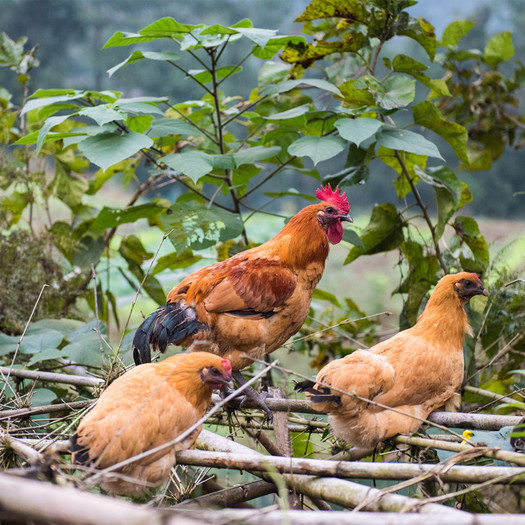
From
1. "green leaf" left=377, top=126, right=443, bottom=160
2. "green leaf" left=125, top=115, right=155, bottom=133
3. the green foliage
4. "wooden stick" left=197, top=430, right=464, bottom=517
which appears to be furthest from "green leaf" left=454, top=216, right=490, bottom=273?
"wooden stick" left=197, top=430, right=464, bottom=517

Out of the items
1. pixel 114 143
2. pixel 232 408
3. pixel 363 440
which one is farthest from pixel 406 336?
pixel 114 143

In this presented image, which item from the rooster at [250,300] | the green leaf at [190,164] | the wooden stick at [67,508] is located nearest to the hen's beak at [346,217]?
the rooster at [250,300]

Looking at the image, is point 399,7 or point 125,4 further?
point 125,4

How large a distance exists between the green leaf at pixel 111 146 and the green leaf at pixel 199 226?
30cm

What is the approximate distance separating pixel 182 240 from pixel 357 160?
0.72 meters

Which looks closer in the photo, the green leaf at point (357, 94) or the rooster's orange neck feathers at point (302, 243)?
the rooster's orange neck feathers at point (302, 243)

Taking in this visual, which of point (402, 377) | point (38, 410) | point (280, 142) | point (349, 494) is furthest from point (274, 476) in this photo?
point (280, 142)

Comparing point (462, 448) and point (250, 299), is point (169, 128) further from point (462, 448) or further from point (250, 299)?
point (462, 448)

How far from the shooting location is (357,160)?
83.4 inches

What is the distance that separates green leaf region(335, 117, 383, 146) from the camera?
1743 mm

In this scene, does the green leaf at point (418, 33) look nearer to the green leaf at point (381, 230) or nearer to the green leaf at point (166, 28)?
the green leaf at point (381, 230)

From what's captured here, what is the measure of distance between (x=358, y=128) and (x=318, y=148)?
140 mm

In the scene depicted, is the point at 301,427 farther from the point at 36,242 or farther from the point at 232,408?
the point at 36,242

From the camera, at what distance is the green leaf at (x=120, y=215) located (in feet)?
7.00
